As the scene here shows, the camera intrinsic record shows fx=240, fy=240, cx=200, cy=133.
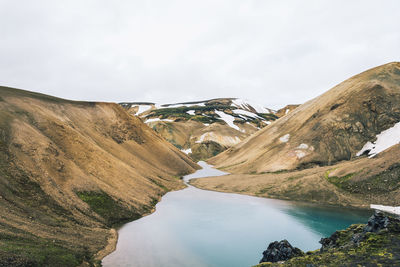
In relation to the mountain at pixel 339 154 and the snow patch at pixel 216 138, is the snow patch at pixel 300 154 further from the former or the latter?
the snow patch at pixel 216 138

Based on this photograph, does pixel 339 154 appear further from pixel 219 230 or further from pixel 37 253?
pixel 37 253

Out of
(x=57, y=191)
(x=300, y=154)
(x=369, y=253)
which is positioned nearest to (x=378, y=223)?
(x=369, y=253)

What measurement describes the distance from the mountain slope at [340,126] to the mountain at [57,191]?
3958 centimetres

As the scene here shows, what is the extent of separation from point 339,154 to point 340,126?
10829 mm

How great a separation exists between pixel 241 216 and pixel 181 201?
1514 cm

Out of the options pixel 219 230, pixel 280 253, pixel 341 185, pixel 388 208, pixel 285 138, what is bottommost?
pixel 388 208

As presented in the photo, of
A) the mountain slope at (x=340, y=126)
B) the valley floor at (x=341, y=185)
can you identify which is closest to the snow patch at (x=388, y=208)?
the valley floor at (x=341, y=185)

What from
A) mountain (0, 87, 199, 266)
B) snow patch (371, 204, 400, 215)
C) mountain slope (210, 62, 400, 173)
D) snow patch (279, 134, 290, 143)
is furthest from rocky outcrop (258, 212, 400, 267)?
snow patch (279, 134, 290, 143)

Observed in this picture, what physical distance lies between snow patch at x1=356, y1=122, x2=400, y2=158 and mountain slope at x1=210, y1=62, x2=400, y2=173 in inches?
56.6

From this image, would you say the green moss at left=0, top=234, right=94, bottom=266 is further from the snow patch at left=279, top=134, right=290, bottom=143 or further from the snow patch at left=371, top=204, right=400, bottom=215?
the snow patch at left=279, top=134, right=290, bottom=143

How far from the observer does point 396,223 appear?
54.8 ft

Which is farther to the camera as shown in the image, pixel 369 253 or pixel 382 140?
pixel 382 140

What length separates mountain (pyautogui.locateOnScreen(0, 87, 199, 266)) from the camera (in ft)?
70.9

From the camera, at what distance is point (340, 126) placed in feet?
246
